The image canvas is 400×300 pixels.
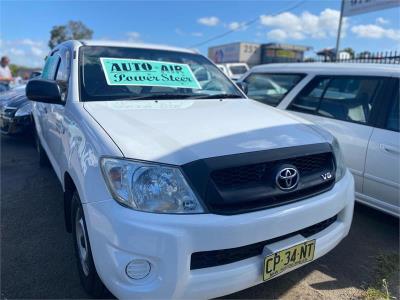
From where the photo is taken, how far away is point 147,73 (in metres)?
3.11

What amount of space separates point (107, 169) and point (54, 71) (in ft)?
8.26

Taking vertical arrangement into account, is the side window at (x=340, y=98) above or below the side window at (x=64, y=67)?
below

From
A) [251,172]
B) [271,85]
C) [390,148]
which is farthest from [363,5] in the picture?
[251,172]

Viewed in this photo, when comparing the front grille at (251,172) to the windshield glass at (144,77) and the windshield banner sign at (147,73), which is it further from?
the windshield banner sign at (147,73)

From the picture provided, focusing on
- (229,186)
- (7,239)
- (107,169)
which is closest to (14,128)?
(7,239)

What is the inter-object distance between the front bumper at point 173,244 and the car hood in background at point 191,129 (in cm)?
33

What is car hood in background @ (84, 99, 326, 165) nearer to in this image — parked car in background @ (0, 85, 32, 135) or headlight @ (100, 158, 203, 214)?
headlight @ (100, 158, 203, 214)

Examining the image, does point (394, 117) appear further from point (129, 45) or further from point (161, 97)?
point (129, 45)

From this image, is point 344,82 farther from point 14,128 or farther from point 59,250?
point 14,128

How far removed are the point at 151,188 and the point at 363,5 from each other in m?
11.5

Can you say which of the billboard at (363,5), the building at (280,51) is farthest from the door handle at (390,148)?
the building at (280,51)

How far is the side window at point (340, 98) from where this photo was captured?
350 cm

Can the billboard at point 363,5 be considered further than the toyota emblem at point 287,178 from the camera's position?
Yes

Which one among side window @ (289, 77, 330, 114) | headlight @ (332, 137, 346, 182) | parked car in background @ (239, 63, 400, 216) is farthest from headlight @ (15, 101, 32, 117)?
headlight @ (332, 137, 346, 182)
